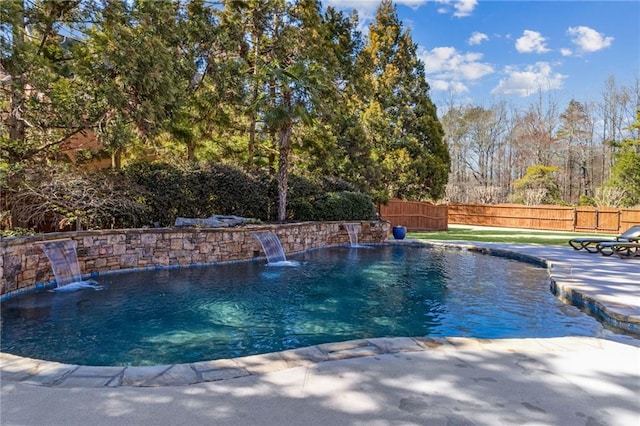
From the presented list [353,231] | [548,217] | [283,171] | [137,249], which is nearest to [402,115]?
[353,231]

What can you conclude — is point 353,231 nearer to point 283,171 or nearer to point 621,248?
point 283,171

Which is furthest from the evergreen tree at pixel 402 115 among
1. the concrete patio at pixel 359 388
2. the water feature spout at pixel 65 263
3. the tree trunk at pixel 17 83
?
the concrete patio at pixel 359 388

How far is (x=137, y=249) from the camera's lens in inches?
340

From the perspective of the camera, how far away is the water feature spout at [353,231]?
14648 millimetres

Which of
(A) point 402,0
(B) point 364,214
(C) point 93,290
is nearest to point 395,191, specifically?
(B) point 364,214

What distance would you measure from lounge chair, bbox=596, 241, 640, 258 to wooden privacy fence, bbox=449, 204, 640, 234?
13.4 metres

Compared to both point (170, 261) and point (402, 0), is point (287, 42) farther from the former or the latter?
point (402, 0)

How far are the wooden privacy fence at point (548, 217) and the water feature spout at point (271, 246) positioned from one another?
20.0 meters

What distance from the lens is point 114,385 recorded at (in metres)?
2.99

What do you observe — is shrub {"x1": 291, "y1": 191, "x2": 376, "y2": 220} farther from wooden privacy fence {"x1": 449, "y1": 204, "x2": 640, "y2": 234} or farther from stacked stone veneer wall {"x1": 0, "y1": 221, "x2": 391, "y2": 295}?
wooden privacy fence {"x1": 449, "y1": 204, "x2": 640, "y2": 234}

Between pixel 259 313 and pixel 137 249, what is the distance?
4.19 m

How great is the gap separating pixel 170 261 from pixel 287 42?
9201mm

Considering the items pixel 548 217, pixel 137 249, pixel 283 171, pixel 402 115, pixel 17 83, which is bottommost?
pixel 137 249

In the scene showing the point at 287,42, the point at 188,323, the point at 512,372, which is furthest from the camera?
the point at 287,42
